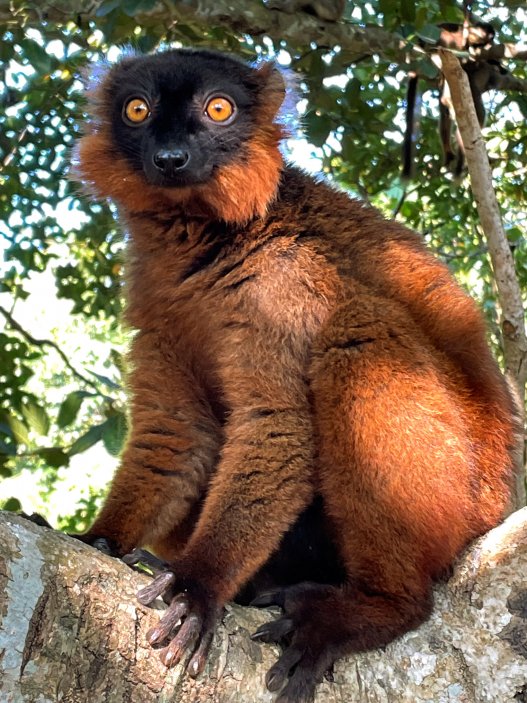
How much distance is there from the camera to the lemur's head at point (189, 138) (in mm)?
4070

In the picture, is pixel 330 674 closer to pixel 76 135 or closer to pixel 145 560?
pixel 145 560

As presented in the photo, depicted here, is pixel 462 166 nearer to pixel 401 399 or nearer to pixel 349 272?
pixel 349 272

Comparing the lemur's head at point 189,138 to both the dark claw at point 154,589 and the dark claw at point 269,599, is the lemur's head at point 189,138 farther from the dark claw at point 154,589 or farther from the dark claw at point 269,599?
the dark claw at point 154,589

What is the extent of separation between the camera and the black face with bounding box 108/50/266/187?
4.04 meters

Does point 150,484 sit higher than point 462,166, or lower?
lower

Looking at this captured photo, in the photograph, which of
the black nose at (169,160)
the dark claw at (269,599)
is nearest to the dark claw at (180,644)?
the dark claw at (269,599)

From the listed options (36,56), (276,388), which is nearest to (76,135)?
(36,56)

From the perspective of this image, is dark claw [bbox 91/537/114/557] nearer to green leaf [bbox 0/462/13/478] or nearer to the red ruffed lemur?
the red ruffed lemur

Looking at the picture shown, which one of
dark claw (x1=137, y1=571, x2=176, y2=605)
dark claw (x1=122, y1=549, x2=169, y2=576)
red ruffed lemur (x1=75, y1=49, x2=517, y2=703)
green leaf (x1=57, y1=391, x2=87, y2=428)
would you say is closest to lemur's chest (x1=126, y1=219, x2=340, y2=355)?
red ruffed lemur (x1=75, y1=49, x2=517, y2=703)

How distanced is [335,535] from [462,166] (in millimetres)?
3836

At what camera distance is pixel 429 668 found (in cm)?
286

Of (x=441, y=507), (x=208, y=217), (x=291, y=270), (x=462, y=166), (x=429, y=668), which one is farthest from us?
(x=462, y=166)

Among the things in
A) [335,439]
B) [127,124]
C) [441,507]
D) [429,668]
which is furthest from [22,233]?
[429,668]

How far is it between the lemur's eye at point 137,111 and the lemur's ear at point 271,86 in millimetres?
630
